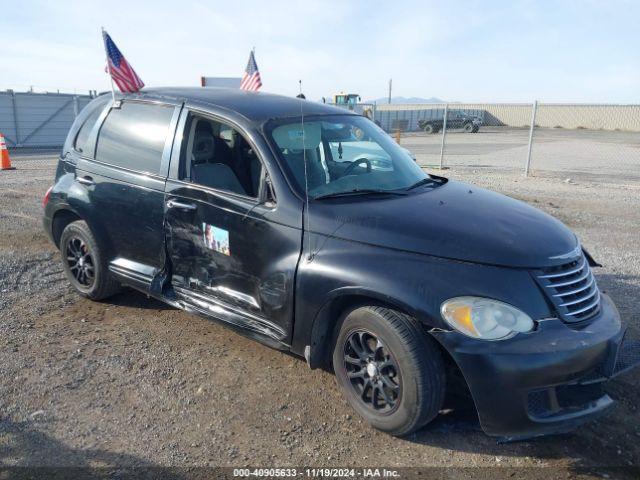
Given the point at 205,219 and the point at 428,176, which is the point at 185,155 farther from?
the point at 428,176

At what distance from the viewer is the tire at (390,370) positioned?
117 inches

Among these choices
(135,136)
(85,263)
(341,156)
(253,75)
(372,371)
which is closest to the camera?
(372,371)

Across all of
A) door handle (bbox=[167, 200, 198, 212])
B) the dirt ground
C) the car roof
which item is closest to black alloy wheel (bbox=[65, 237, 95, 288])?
the dirt ground

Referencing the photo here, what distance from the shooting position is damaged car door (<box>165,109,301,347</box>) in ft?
11.7

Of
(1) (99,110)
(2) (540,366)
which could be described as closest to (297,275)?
(2) (540,366)

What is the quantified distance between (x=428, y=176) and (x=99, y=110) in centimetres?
307

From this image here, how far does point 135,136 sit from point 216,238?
139 cm

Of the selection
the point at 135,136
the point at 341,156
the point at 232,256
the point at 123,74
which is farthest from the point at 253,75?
the point at 232,256

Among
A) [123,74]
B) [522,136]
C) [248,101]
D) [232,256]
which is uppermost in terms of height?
[123,74]

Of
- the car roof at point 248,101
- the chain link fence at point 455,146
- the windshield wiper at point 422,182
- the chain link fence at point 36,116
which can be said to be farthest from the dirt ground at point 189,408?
the chain link fence at point 36,116

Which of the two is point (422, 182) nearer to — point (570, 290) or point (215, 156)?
point (570, 290)

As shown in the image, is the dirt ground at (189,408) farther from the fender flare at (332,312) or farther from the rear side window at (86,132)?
the rear side window at (86,132)

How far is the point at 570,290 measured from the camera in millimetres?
3111

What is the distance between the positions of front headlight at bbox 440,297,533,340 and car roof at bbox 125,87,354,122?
199cm
